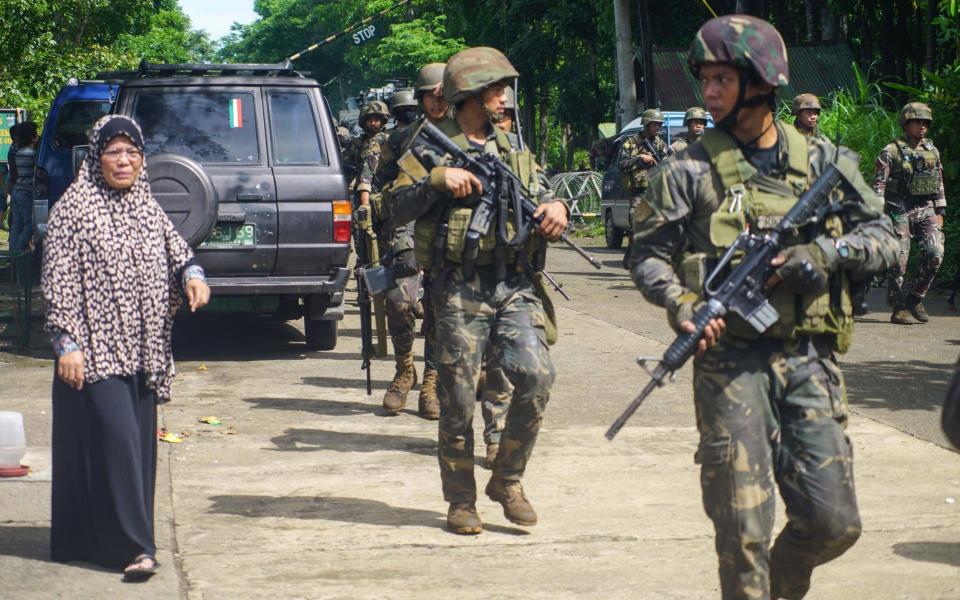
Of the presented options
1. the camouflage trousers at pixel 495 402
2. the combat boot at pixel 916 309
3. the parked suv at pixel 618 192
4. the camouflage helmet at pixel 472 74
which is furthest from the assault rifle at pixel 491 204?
the parked suv at pixel 618 192

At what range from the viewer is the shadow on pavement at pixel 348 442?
25.2 ft

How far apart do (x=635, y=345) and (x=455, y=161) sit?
6092mm

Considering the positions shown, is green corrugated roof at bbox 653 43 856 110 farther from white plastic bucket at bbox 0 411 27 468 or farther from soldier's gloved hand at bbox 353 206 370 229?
white plastic bucket at bbox 0 411 27 468

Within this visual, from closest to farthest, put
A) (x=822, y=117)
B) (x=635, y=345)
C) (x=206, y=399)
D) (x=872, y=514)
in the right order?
(x=872, y=514), (x=206, y=399), (x=635, y=345), (x=822, y=117)

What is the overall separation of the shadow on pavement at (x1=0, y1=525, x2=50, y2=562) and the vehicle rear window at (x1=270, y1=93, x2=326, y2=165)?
16.3 ft

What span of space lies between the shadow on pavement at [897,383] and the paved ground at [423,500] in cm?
3

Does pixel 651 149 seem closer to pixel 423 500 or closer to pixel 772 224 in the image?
pixel 423 500

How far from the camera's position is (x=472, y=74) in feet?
19.0

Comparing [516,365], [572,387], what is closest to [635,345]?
[572,387]

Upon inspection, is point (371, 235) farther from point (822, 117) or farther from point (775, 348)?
point (822, 117)

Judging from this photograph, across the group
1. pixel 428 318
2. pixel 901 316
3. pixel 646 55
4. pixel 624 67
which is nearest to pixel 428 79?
pixel 428 318

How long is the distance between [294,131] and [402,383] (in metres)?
2.67

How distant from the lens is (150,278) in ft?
17.7

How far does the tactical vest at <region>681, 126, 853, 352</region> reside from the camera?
13.6 feet
